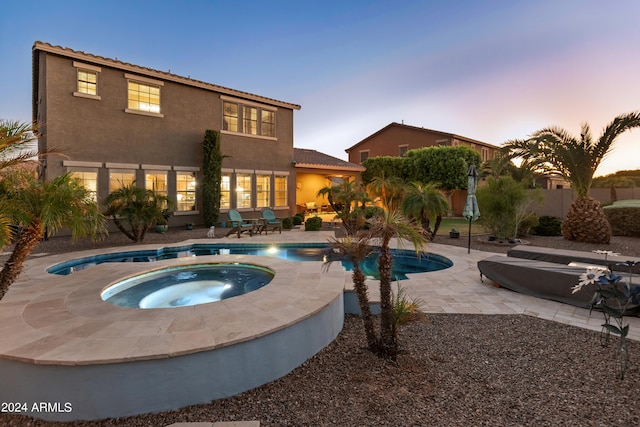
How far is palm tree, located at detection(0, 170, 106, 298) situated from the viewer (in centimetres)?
421

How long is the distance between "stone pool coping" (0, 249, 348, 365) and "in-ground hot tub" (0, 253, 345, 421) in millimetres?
12

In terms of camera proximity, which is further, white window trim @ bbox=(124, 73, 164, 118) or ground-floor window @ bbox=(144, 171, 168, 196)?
ground-floor window @ bbox=(144, 171, 168, 196)

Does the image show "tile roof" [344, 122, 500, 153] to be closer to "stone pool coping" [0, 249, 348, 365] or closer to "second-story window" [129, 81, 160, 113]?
"second-story window" [129, 81, 160, 113]

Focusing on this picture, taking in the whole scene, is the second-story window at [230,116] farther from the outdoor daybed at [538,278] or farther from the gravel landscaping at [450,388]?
the gravel landscaping at [450,388]

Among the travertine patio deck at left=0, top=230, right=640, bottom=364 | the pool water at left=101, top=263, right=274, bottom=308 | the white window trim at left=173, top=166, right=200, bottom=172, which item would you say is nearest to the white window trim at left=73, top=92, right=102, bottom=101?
→ the white window trim at left=173, top=166, right=200, bottom=172

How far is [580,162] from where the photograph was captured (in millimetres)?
11758

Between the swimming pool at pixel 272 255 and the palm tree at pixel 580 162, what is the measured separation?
6.41 meters

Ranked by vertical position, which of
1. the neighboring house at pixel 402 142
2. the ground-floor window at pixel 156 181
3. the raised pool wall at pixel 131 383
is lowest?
the raised pool wall at pixel 131 383

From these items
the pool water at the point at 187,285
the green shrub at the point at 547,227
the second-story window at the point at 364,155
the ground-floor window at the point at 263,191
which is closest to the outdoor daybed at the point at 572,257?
the pool water at the point at 187,285

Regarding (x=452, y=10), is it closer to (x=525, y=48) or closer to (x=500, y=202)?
(x=525, y=48)

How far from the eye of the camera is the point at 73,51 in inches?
471

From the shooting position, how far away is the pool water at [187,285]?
5984 millimetres

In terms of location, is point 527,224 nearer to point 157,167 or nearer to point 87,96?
point 157,167

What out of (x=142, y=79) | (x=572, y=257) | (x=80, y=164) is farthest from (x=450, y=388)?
(x=142, y=79)
